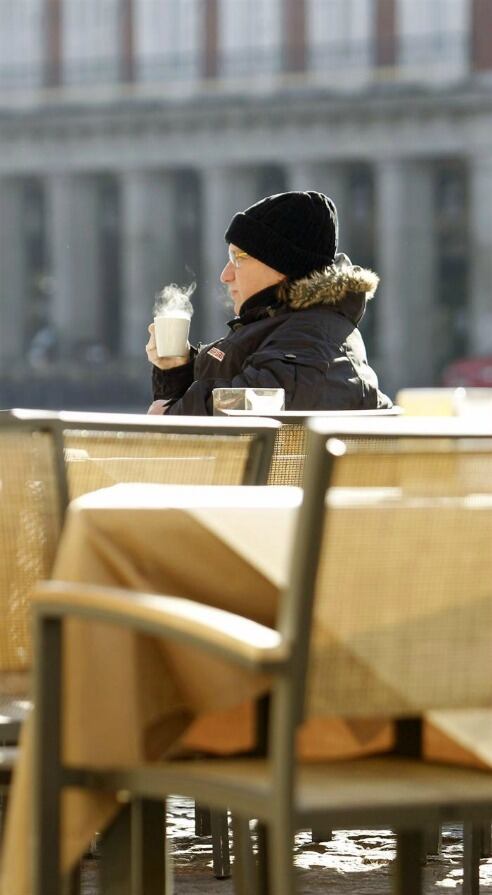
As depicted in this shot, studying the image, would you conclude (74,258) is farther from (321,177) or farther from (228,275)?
(228,275)

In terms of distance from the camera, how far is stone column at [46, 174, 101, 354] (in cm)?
5934

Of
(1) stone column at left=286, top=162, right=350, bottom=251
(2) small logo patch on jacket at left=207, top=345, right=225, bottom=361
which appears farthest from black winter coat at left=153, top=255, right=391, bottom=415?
(1) stone column at left=286, top=162, right=350, bottom=251

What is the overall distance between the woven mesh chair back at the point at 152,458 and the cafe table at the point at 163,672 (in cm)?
45

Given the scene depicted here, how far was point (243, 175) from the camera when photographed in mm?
57750

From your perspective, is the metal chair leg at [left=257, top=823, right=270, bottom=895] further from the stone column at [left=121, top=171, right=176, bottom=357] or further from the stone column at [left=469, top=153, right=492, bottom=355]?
the stone column at [left=121, top=171, right=176, bottom=357]

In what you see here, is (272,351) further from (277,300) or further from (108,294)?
(108,294)

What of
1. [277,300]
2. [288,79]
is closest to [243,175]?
[288,79]

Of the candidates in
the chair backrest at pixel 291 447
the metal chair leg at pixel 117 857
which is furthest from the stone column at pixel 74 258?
the metal chair leg at pixel 117 857

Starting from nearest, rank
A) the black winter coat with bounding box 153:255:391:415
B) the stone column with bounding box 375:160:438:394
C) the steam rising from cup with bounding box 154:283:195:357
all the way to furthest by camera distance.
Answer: the black winter coat with bounding box 153:255:391:415 < the steam rising from cup with bounding box 154:283:195:357 < the stone column with bounding box 375:160:438:394

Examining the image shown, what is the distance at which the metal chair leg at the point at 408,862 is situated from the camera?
8.40 ft

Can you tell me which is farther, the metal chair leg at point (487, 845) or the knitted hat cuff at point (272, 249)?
the knitted hat cuff at point (272, 249)

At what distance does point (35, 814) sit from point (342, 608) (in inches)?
19.3

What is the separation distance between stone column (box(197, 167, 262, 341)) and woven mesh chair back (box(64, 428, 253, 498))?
5389 cm

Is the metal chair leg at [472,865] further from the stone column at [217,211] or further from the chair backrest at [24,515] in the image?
the stone column at [217,211]
